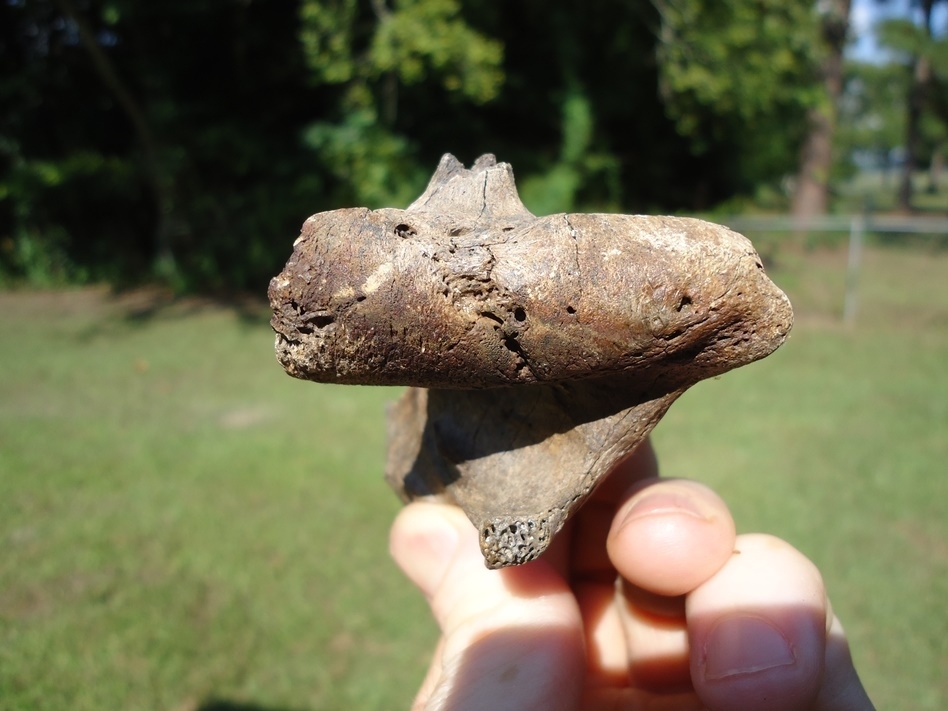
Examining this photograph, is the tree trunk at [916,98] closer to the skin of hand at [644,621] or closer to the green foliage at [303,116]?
the green foliage at [303,116]

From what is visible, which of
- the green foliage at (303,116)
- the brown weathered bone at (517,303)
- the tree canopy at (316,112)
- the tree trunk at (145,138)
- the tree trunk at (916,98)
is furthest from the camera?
the tree trunk at (916,98)

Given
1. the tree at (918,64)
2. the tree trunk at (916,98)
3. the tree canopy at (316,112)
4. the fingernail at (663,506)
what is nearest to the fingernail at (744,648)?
the fingernail at (663,506)

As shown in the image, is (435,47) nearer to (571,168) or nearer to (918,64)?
(571,168)

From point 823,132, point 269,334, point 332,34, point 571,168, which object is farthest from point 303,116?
point 823,132

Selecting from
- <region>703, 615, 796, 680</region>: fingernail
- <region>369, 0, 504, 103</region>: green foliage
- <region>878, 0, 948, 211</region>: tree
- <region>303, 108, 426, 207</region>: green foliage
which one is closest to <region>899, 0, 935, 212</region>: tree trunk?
<region>878, 0, 948, 211</region>: tree

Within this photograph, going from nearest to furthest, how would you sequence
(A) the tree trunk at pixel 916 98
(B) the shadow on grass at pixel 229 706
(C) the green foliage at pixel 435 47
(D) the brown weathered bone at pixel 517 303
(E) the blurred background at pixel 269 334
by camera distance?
(D) the brown weathered bone at pixel 517 303
(B) the shadow on grass at pixel 229 706
(E) the blurred background at pixel 269 334
(C) the green foliage at pixel 435 47
(A) the tree trunk at pixel 916 98

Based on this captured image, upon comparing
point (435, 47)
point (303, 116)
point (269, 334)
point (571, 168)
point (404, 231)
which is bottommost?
point (269, 334)

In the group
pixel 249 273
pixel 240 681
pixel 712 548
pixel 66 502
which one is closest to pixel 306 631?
pixel 240 681
